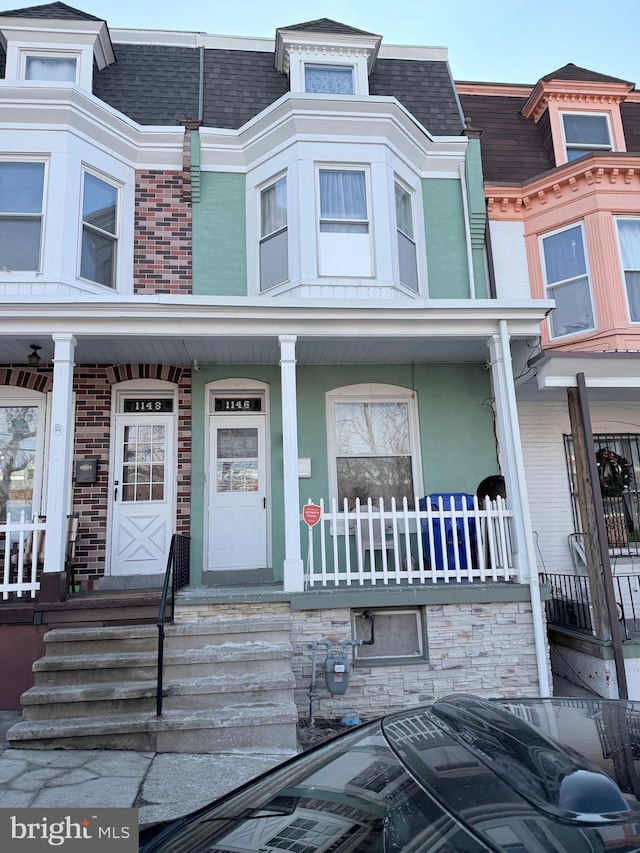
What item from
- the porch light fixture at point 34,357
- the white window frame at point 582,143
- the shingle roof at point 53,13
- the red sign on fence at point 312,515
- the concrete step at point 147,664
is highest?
the shingle roof at point 53,13

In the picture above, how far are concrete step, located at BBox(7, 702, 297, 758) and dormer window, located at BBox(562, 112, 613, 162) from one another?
9309mm

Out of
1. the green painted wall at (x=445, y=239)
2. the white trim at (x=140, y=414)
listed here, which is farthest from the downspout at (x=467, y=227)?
the white trim at (x=140, y=414)

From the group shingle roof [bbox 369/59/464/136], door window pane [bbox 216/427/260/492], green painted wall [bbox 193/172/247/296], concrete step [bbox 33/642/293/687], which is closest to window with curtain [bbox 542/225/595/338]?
shingle roof [bbox 369/59/464/136]

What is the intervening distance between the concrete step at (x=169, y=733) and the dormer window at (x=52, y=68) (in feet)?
27.0

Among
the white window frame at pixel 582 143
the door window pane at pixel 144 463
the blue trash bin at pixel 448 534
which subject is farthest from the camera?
the white window frame at pixel 582 143

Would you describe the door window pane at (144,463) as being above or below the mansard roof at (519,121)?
below

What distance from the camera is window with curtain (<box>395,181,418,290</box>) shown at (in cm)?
789

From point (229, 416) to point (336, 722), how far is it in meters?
3.82

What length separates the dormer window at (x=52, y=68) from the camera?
26.5ft

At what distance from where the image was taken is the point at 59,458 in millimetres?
5508

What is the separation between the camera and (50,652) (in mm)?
4953

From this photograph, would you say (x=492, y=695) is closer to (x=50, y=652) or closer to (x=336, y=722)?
(x=336, y=722)

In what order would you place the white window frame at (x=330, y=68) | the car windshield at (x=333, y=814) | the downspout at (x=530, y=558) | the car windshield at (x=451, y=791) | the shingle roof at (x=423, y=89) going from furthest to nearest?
the shingle roof at (x=423, y=89)
the white window frame at (x=330, y=68)
the downspout at (x=530, y=558)
the car windshield at (x=333, y=814)
the car windshield at (x=451, y=791)

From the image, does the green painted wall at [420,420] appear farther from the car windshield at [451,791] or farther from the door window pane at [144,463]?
the car windshield at [451,791]
